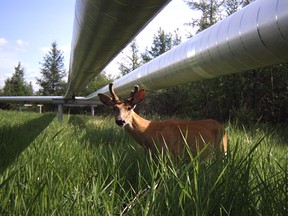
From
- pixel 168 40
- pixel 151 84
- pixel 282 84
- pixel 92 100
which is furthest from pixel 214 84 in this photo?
pixel 168 40

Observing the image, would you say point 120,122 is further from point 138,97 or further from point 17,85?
point 17,85

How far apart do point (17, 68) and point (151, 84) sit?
53.4 meters

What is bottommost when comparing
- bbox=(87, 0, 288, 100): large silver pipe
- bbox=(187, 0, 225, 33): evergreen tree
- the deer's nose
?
the deer's nose

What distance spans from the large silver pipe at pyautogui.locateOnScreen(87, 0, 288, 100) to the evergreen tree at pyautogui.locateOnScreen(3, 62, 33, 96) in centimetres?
4633

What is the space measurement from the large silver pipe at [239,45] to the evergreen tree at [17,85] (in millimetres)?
46326

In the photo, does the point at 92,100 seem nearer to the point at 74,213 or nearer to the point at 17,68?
the point at 74,213

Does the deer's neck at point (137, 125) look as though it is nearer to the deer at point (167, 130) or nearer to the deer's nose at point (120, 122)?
the deer at point (167, 130)

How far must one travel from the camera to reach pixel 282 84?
13.8 meters

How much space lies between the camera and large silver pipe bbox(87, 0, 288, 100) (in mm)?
2617

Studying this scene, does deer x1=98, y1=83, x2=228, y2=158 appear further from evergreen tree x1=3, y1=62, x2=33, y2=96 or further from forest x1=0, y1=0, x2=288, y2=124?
evergreen tree x1=3, y1=62, x2=33, y2=96

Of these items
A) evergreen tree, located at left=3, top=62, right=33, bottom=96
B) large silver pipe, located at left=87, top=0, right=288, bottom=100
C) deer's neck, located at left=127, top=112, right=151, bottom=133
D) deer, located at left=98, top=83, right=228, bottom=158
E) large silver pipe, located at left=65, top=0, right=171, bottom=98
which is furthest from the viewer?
evergreen tree, located at left=3, top=62, right=33, bottom=96

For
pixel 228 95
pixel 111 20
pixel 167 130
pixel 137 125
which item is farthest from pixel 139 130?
pixel 228 95

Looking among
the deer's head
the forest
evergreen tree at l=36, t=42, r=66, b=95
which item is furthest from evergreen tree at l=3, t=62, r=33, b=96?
the deer's head

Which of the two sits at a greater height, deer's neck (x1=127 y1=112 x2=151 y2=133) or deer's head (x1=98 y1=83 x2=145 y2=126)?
deer's head (x1=98 y1=83 x2=145 y2=126)
